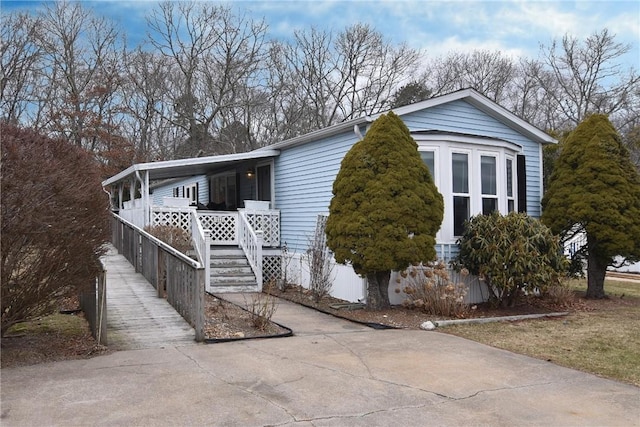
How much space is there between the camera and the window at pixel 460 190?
1097cm

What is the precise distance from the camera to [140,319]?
8.20 meters

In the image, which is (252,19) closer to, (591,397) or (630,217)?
(630,217)

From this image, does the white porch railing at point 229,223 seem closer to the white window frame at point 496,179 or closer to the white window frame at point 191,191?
the white window frame at point 496,179

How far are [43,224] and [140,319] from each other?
3095 mm

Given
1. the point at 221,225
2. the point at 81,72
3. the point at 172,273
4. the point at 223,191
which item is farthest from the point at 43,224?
the point at 81,72

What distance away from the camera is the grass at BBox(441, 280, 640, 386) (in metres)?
6.38

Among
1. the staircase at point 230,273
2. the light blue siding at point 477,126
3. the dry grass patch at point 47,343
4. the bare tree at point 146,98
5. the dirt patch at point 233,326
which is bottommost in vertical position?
the dirt patch at point 233,326

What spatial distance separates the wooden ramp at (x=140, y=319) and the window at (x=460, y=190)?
5.96 m

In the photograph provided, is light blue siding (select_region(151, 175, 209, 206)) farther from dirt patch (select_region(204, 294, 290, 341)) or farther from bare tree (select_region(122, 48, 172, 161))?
dirt patch (select_region(204, 294, 290, 341))

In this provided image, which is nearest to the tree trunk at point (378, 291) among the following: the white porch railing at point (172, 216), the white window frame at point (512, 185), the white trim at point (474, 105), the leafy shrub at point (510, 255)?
Result: the leafy shrub at point (510, 255)

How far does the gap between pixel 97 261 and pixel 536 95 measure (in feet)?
114

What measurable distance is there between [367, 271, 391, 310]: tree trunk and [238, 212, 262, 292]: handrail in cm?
328

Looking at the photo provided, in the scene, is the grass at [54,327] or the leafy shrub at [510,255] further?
the leafy shrub at [510,255]

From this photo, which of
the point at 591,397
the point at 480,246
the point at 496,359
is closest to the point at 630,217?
the point at 480,246
